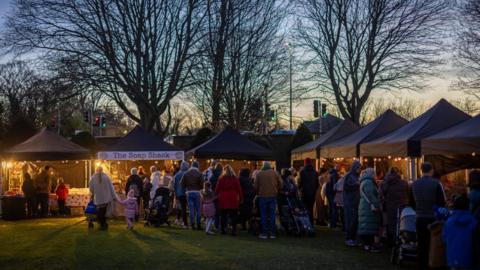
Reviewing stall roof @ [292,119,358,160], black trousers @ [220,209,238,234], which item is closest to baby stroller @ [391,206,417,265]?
black trousers @ [220,209,238,234]

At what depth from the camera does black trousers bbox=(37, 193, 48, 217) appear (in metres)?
21.6

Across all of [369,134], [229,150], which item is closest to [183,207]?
[229,150]

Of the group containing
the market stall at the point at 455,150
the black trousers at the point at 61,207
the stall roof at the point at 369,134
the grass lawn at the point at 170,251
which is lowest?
the grass lawn at the point at 170,251

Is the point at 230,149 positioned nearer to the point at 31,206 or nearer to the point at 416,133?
the point at 31,206

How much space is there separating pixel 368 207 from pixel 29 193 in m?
13.4

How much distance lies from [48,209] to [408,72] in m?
17.2

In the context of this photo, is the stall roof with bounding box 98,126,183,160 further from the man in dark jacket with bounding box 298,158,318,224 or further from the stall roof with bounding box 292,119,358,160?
the man in dark jacket with bounding box 298,158,318,224

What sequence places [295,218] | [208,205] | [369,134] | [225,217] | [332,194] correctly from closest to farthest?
[295,218]
[225,217]
[208,205]
[332,194]
[369,134]

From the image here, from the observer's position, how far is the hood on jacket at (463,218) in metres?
7.85

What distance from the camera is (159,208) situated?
57.1 ft

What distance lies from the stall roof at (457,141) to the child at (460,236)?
165 inches

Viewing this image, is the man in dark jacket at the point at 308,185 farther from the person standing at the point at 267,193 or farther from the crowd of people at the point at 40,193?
the crowd of people at the point at 40,193

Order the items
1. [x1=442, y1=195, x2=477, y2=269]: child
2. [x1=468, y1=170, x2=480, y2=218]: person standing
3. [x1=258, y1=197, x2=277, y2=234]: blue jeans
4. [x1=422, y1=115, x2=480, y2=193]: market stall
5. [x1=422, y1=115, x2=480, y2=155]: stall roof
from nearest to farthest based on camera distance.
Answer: [x1=442, y1=195, x2=477, y2=269]: child, [x1=468, y1=170, x2=480, y2=218]: person standing, [x1=422, y1=115, x2=480, y2=155]: stall roof, [x1=422, y1=115, x2=480, y2=193]: market stall, [x1=258, y1=197, x2=277, y2=234]: blue jeans

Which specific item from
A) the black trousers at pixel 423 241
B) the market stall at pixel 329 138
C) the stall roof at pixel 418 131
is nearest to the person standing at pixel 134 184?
the market stall at pixel 329 138
